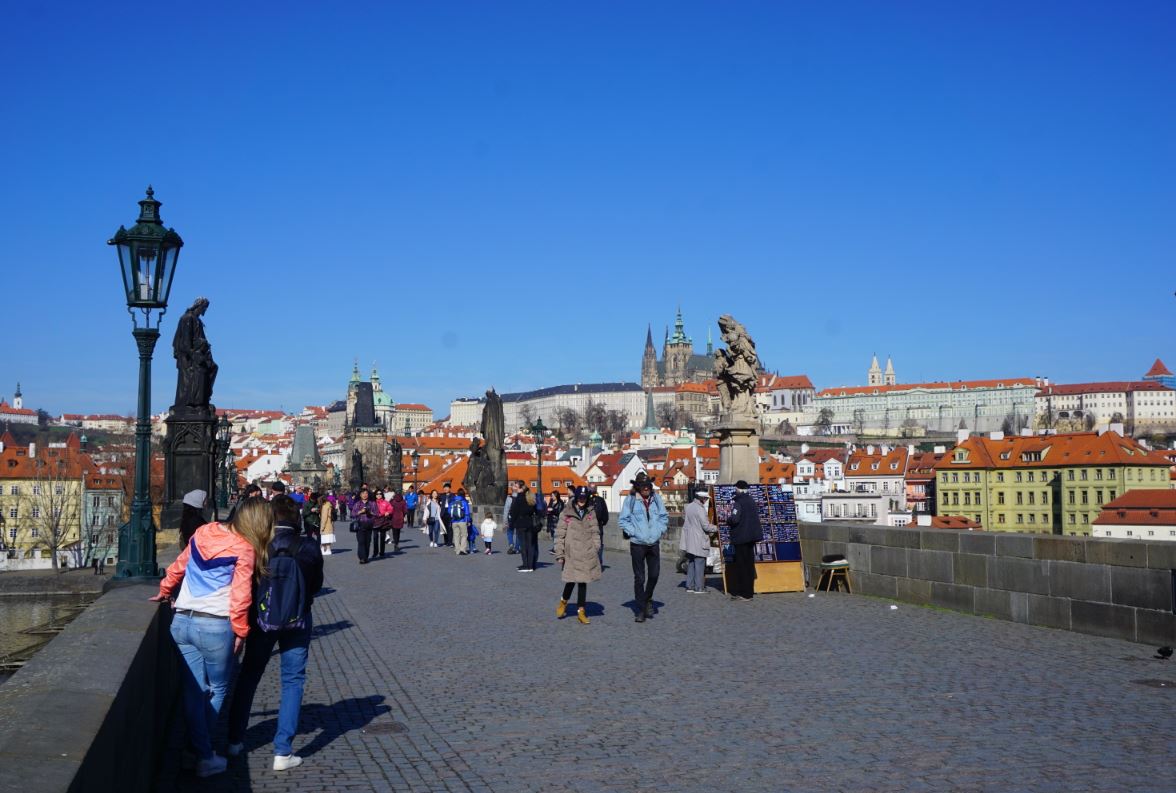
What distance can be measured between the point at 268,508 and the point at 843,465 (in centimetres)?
12235

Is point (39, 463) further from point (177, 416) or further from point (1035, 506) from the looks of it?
point (1035, 506)

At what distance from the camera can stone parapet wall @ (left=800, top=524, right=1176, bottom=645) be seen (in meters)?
9.82

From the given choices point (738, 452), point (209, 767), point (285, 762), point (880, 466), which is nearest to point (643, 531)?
point (738, 452)

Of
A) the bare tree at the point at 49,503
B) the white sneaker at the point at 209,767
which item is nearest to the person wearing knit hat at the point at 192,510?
the white sneaker at the point at 209,767

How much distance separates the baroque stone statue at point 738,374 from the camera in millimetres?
17750

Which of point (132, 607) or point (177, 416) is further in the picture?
point (177, 416)

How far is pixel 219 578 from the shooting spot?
5.86 metres

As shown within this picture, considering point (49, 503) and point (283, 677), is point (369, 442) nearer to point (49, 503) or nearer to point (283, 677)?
point (49, 503)

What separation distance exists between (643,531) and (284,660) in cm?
706

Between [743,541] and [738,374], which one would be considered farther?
[738,374]

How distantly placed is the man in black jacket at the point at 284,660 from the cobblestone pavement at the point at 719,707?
0.18 m

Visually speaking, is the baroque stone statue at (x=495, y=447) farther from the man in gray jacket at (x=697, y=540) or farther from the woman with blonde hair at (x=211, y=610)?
the woman with blonde hair at (x=211, y=610)

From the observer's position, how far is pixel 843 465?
125 m

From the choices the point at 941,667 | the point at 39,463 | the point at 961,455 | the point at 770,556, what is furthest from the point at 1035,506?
the point at 941,667
